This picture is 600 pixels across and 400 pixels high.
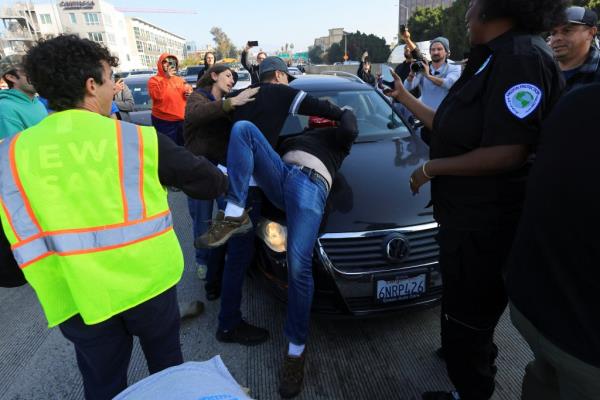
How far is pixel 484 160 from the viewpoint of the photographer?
4.46 feet

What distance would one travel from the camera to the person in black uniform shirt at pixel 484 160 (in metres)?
1.29

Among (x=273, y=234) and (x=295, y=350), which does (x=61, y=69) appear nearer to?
(x=273, y=234)

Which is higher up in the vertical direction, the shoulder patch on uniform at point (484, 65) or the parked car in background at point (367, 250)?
the shoulder patch on uniform at point (484, 65)

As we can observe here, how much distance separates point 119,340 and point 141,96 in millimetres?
7762

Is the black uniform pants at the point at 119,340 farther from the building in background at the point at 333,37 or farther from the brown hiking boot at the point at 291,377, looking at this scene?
the building in background at the point at 333,37

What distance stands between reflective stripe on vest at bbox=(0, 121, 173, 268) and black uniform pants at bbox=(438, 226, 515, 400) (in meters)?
1.23

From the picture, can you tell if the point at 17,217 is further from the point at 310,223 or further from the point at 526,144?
the point at 526,144

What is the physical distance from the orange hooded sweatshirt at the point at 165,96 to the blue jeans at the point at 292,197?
2971mm

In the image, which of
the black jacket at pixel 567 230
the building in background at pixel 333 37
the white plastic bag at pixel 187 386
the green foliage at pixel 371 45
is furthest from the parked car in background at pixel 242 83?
the building in background at pixel 333 37

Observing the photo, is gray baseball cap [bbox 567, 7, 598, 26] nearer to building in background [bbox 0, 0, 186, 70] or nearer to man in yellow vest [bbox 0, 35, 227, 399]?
man in yellow vest [bbox 0, 35, 227, 399]

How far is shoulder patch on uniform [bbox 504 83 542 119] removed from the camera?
1.27m

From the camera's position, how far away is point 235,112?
2328 mm

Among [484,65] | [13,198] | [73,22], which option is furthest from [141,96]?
[73,22]

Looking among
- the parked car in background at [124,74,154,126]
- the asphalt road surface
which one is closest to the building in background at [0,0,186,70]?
the parked car in background at [124,74,154,126]
